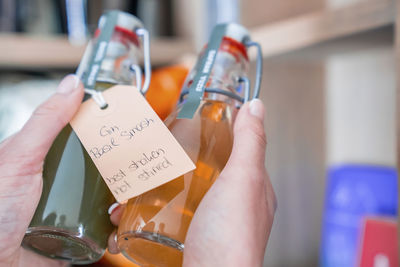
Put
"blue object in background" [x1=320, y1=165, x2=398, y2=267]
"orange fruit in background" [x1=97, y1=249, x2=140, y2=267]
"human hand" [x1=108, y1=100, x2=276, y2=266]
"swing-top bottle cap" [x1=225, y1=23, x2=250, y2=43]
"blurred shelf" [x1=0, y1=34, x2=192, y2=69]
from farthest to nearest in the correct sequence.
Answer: "blurred shelf" [x1=0, y1=34, x2=192, y2=69]
"blue object in background" [x1=320, y1=165, x2=398, y2=267]
"orange fruit in background" [x1=97, y1=249, x2=140, y2=267]
"swing-top bottle cap" [x1=225, y1=23, x2=250, y2=43]
"human hand" [x1=108, y1=100, x2=276, y2=266]

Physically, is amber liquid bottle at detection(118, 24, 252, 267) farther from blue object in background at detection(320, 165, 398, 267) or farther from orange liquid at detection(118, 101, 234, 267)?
blue object in background at detection(320, 165, 398, 267)

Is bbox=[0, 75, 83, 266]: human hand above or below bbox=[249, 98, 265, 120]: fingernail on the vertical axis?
below

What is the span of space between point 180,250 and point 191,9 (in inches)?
39.7

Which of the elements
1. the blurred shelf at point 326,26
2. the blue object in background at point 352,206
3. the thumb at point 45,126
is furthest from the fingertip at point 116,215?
the blue object in background at point 352,206

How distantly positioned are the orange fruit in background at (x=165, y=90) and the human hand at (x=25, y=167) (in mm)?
417

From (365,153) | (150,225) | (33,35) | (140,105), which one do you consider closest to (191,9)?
(33,35)

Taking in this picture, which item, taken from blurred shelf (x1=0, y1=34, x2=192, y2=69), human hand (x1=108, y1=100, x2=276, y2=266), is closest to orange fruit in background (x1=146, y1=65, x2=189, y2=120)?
blurred shelf (x1=0, y1=34, x2=192, y2=69)

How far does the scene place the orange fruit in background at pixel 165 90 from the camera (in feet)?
3.04

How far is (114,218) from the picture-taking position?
1.63 ft

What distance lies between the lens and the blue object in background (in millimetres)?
894

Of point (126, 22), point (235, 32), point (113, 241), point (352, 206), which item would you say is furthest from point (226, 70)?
point (352, 206)

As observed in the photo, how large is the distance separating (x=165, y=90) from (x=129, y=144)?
1.60ft

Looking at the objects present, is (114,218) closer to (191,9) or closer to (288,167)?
(288,167)

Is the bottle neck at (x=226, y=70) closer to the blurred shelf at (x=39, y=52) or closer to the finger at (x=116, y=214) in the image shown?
the finger at (x=116, y=214)
